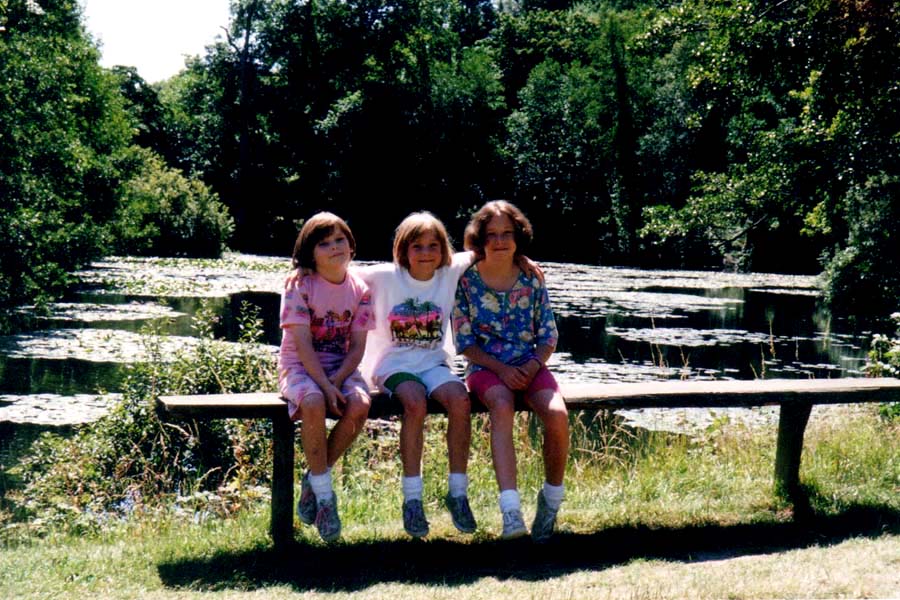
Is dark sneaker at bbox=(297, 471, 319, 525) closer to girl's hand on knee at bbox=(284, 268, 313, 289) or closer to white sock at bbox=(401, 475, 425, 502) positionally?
white sock at bbox=(401, 475, 425, 502)

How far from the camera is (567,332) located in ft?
57.3

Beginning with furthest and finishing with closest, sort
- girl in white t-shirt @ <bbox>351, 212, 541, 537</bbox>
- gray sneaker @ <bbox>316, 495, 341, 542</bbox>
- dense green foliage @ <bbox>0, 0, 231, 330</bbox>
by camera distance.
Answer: dense green foliage @ <bbox>0, 0, 231, 330</bbox> → girl in white t-shirt @ <bbox>351, 212, 541, 537</bbox> → gray sneaker @ <bbox>316, 495, 341, 542</bbox>

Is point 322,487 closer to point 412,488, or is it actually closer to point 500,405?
point 412,488

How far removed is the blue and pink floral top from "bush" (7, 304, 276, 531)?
2.34 m

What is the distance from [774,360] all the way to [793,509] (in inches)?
381

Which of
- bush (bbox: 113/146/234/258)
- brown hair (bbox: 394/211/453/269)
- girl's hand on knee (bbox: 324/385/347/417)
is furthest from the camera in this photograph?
bush (bbox: 113/146/234/258)


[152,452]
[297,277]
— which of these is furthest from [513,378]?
[152,452]

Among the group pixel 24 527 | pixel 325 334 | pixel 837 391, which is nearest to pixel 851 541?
pixel 837 391

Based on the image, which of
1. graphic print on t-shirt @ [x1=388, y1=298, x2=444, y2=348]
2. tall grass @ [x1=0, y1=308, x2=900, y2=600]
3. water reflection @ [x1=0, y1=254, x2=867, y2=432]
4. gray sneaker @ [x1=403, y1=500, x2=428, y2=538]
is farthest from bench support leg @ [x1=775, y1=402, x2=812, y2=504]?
water reflection @ [x1=0, y1=254, x2=867, y2=432]

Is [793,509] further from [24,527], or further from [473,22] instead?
[473,22]

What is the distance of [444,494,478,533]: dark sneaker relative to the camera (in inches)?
176

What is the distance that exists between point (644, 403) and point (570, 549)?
0.94 metres

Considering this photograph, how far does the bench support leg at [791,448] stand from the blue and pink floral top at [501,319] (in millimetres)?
1568

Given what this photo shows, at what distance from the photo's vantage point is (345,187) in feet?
147
